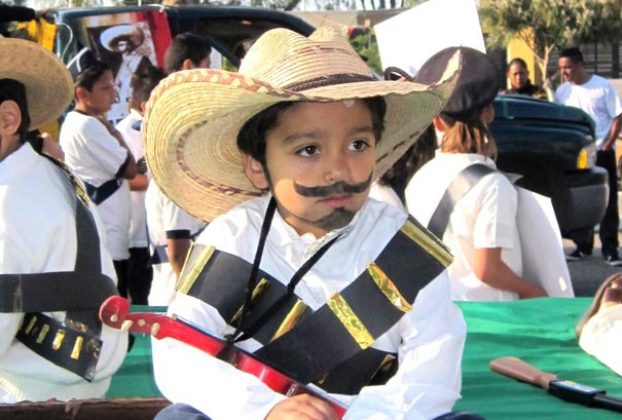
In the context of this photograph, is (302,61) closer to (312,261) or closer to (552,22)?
(312,261)

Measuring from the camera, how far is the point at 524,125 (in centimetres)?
871

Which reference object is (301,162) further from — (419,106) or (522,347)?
(522,347)

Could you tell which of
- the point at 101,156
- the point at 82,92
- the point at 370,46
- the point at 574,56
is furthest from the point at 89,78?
the point at 370,46

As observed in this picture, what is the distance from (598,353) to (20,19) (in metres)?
2.44

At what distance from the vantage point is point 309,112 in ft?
8.41

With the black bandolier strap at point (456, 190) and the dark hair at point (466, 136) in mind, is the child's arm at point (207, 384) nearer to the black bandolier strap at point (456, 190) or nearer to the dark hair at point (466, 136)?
the black bandolier strap at point (456, 190)

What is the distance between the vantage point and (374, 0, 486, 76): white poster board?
5078 millimetres

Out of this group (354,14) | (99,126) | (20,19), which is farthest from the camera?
(354,14)

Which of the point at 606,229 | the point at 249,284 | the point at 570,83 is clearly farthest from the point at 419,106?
the point at 570,83

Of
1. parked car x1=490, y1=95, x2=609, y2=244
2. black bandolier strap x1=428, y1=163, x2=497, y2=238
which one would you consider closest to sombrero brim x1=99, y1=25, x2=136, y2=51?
parked car x1=490, y1=95, x2=609, y2=244

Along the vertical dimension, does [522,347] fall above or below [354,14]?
above

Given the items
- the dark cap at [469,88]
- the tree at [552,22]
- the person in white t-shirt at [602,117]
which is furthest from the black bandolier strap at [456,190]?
the tree at [552,22]

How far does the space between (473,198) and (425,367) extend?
1.79 m

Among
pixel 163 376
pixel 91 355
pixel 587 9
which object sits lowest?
pixel 587 9
